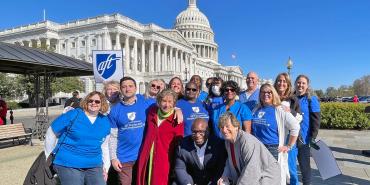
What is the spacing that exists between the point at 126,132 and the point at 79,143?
0.66 m

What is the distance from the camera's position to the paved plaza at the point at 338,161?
26.7 feet

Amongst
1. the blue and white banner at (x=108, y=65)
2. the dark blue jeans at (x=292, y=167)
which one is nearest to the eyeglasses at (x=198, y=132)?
the dark blue jeans at (x=292, y=167)

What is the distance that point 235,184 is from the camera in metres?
4.68

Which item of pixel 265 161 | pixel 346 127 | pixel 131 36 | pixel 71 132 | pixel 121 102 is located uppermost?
pixel 131 36

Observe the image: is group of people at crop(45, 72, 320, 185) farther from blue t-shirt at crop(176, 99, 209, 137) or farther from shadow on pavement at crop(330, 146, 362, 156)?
shadow on pavement at crop(330, 146, 362, 156)

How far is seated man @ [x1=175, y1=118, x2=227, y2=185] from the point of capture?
4830mm

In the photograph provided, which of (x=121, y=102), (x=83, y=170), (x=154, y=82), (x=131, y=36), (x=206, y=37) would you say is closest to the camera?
(x=83, y=170)

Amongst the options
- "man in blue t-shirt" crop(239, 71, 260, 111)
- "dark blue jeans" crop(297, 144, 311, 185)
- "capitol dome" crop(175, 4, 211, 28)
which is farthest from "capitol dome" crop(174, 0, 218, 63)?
"dark blue jeans" crop(297, 144, 311, 185)

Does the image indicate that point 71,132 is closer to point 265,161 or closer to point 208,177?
point 208,177

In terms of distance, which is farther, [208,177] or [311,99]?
[311,99]

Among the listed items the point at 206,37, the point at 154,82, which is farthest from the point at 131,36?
the point at 154,82

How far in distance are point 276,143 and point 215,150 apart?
1120 mm

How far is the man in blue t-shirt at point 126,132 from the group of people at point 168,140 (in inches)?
Answer: 0.5

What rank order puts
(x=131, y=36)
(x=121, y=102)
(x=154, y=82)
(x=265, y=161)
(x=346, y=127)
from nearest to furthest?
(x=265, y=161) < (x=121, y=102) < (x=154, y=82) < (x=346, y=127) < (x=131, y=36)
